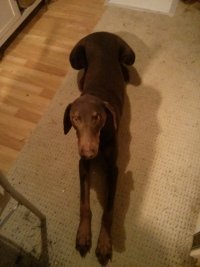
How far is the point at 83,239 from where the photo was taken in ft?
4.14

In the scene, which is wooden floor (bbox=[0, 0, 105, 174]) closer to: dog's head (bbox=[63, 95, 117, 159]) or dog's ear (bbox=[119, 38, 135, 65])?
dog's ear (bbox=[119, 38, 135, 65])

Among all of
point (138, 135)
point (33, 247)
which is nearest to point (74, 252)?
point (33, 247)

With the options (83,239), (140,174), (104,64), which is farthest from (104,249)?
(104,64)

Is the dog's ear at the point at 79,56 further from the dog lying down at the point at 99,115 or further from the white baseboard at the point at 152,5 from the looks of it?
the white baseboard at the point at 152,5

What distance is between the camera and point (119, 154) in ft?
5.04

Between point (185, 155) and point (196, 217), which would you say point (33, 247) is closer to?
point (196, 217)

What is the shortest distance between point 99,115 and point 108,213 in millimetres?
427

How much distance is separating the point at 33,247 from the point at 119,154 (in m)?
0.59

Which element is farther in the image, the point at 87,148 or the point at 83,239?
the point at 83,239

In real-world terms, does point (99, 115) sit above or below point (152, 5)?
above

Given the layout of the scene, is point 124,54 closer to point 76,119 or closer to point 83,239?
point 76,119

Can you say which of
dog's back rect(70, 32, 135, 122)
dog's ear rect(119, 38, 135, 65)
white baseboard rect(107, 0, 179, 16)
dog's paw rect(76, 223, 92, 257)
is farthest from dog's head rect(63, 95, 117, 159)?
white baseboard rect(107, 0, 179, 16)

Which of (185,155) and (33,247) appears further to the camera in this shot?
(185,155)

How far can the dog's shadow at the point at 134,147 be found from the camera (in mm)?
1364
